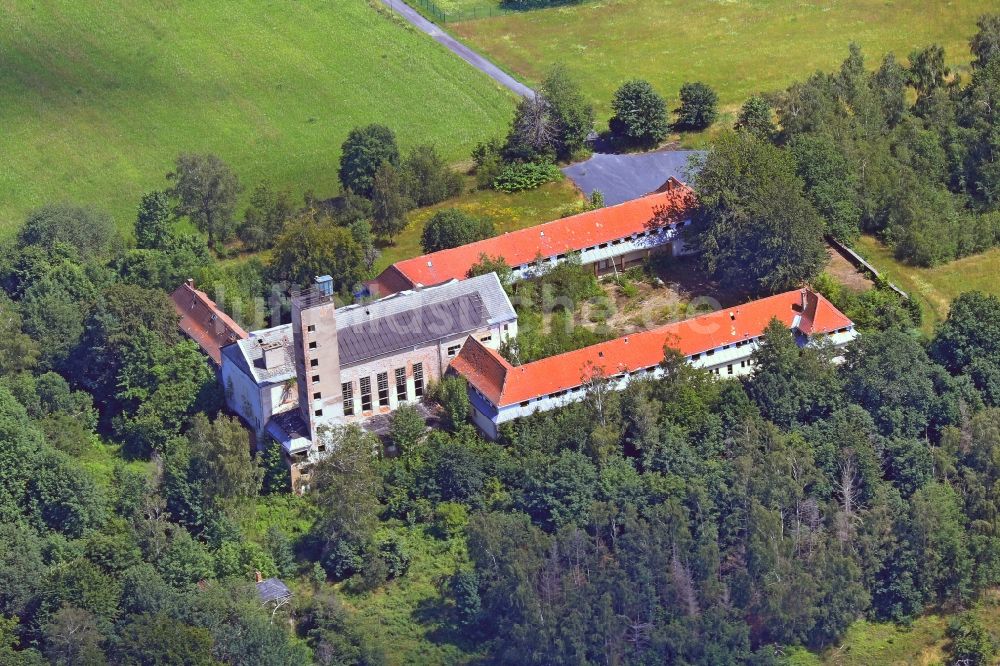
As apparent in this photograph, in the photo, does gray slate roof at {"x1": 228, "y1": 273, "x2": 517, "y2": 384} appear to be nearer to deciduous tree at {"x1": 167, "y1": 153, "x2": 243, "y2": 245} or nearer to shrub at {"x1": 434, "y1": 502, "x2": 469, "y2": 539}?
shrub at {"x1": 434, "y1": 502, "x2": 469, "y2": 539}

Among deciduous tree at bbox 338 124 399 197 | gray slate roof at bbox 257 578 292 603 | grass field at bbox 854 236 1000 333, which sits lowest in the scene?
gray slate roof at bbox 257 578 292 603

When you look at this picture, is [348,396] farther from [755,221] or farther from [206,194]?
[206,194]

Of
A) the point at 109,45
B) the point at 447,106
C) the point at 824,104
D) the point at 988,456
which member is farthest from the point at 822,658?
the point at 109,45

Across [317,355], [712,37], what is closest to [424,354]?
[317,355]

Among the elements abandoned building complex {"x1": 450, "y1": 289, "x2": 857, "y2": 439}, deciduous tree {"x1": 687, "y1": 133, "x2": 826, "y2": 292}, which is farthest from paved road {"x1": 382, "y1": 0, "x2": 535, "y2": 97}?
abandoned building complex {"x1": 450, "y1": 289, "x2": 857, "y2": 439}

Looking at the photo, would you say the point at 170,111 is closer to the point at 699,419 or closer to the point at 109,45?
the point at 109,45

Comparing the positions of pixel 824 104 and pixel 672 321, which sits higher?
pixel 824 104
